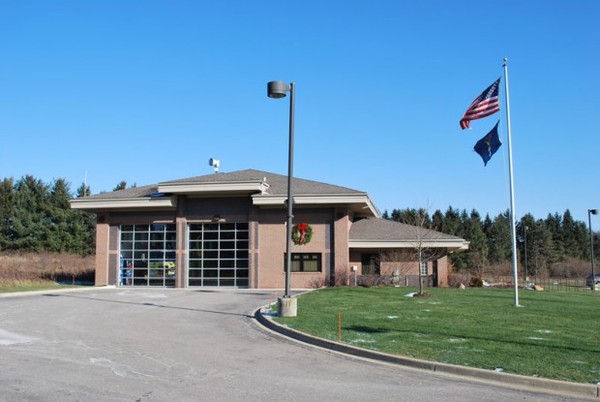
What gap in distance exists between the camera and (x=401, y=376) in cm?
912

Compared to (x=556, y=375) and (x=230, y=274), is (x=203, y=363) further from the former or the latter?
(x=230, y=274)

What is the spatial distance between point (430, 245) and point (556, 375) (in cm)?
2667

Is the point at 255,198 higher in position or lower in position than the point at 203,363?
higher

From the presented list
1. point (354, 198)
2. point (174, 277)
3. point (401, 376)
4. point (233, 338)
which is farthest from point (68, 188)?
point (401, 376)

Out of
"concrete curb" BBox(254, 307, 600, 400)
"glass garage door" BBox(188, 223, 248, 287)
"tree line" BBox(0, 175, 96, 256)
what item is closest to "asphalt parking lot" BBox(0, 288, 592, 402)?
"concrete curb" BBox(254, 307, 600, 400)

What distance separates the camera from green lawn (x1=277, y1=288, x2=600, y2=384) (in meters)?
9.66

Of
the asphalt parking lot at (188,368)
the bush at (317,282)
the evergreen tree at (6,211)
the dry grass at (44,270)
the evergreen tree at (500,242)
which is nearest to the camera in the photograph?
the asphalt parking lot at (188,368)

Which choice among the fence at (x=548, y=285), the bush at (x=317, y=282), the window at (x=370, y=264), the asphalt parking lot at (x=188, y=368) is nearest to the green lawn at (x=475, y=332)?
the asphalt parking lot at (x=188, y=368)

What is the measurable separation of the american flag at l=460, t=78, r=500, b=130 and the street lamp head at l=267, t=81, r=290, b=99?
7517mm

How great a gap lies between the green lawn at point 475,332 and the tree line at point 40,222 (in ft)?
179

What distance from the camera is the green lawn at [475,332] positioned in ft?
31.7

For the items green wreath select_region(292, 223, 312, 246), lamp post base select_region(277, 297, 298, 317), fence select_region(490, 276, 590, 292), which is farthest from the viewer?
fence select_region(490, 276, 590, 292)

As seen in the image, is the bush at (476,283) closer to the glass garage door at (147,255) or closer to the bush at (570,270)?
the glass garage door at (147,255)

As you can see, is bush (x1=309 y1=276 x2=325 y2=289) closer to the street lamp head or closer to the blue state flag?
the blue state flag
